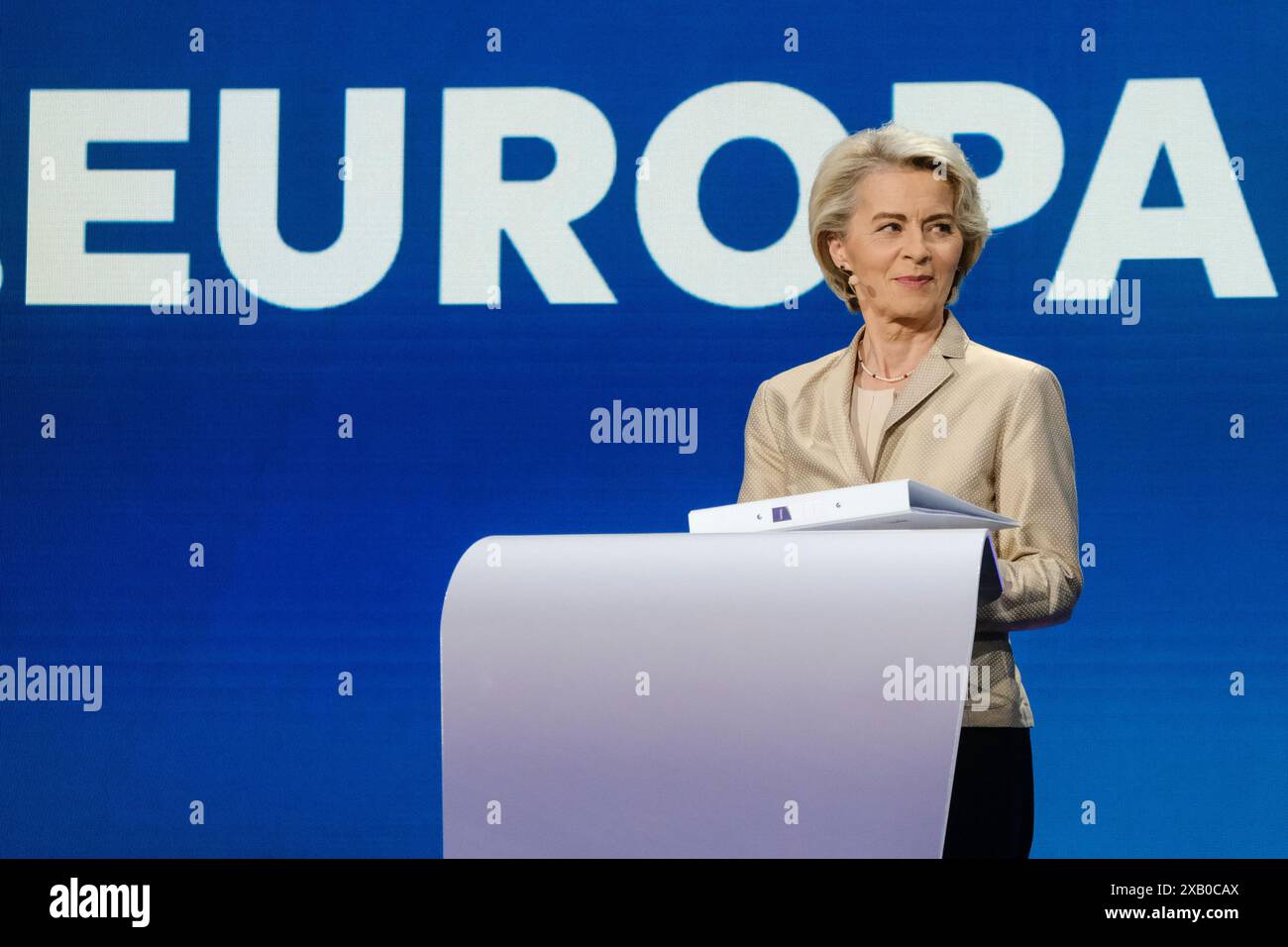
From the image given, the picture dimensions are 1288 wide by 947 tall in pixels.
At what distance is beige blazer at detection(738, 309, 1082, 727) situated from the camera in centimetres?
213

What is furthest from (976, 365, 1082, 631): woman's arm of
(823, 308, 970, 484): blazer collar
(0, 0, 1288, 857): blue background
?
(0, 0, 1288, 857): blue background

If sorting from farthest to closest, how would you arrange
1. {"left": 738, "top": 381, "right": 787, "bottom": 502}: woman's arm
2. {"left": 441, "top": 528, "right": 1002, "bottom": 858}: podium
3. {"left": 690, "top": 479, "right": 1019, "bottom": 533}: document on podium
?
1. {"left": 738, "top": 381, "right": 787, "bottom": 502}: woman's arm
2. {"left": 690, "top": 479, "right": 1019, "bottom": 533}: document on podium
3. {"left": 441, "top": 528, "right": 1002, "bottom": 858}: podium

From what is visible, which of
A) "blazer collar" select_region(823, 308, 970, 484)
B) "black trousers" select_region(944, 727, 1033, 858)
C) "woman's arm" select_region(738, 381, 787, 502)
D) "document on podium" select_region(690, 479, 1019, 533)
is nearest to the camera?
"document on podium" select_region(690, 479, 1019, 533)

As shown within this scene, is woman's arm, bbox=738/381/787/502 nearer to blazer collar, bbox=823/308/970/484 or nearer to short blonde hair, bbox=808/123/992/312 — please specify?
blazer collar, bbox=823/308/970/484

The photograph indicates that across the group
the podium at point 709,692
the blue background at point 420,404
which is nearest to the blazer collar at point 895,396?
the podium at point 709,692

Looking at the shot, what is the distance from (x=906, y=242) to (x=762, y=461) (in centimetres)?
40

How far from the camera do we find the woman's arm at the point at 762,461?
97.9 inches

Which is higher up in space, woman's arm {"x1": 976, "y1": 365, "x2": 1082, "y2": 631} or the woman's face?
the woman's face

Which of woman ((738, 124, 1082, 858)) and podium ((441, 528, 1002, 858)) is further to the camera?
woman ((738, 124, 1082, 858))

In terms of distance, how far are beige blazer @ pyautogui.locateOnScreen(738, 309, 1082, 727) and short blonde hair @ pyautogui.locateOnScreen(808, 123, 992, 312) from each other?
0.47 ft
